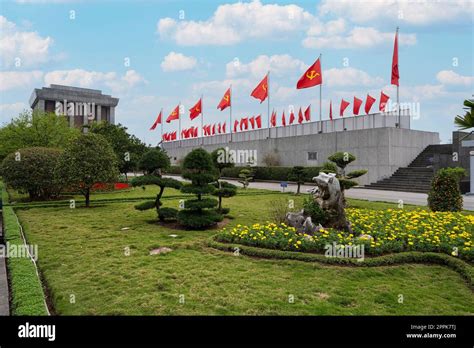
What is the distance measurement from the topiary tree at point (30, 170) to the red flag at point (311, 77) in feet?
55.4

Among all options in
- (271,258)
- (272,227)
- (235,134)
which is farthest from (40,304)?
(235,134)

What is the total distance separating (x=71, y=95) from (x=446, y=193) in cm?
5939

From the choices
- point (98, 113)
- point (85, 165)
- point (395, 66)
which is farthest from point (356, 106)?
point (98, 113)

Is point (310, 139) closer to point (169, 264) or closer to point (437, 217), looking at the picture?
point (437, 217)

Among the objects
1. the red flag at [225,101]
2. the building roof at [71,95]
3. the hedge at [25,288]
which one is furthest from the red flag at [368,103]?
the building roof at [71,95]

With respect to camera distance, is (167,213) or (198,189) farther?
(167,213)

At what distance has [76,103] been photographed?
192 ft

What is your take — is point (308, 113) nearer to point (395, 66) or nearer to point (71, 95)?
point (395, 66)

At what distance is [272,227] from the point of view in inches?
308

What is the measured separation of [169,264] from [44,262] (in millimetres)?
2262

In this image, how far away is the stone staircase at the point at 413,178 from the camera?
67.6ft

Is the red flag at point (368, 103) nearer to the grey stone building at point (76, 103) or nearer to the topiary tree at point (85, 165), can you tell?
the topiary tree at point (85, 165)

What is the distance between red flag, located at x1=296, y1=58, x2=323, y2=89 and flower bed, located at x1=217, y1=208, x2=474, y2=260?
18216 millimetres

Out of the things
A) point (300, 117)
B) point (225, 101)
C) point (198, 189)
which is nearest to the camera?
point (198, 189)
